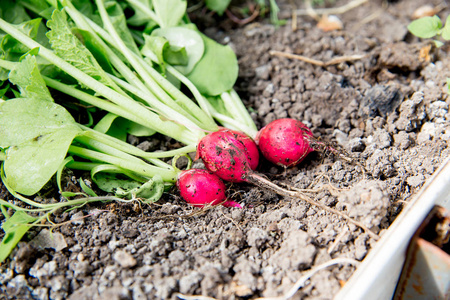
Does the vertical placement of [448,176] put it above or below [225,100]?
above

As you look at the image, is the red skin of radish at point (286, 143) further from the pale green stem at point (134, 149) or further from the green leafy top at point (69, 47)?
the green leafy top at point (69, 47)

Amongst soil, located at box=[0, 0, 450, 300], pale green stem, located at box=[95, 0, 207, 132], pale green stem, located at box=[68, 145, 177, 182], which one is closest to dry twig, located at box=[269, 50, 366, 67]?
soil, located at box=[0, 0, 450, 300]

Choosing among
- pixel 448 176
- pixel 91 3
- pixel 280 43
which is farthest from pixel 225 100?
pixel 448 176

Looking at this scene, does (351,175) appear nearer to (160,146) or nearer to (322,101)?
(322,101)

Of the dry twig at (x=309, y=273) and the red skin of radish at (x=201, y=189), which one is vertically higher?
the dry twig at (x=309, y=273)

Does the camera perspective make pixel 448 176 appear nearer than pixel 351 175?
Yes

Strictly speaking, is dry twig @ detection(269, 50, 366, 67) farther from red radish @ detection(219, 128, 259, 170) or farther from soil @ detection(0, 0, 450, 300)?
red radish @ detection(219, 128, 259, 170)

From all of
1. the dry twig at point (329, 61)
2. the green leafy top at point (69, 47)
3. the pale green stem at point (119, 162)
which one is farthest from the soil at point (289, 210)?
the green leafy top at point (69, 47)
